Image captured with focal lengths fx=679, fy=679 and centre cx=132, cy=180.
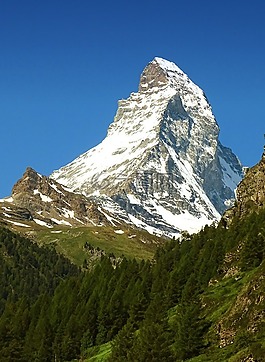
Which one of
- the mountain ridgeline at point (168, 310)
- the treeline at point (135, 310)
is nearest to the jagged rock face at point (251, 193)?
the mountain ridgeline at point (168, 310)

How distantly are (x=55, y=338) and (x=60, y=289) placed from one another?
Answer: 45.5 m

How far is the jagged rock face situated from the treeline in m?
10.4

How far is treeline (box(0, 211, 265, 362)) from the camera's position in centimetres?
9256

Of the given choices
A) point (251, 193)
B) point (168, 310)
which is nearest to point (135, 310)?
point (168, 310)

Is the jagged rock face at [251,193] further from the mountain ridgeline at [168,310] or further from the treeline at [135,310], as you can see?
the treeline at [135,310]

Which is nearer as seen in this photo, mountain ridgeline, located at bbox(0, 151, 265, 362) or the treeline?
mountain ridgeline, located at bbox(0, 151, 265, 362)

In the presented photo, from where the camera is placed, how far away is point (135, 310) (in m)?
139

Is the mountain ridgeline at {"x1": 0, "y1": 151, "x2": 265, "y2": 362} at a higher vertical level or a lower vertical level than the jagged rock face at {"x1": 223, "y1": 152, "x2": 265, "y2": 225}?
lower

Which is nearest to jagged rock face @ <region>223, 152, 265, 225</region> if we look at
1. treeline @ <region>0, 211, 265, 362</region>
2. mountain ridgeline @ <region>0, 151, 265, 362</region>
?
mountain ridgeline @ <region>0, 151, 265, 362</region>

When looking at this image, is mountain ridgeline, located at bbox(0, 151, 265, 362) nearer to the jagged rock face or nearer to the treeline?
the treeline

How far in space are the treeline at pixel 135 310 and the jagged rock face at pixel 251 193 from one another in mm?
10358

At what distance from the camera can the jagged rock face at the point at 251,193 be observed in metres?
174

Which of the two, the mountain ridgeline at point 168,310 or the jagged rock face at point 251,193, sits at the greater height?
the jagged rock face at point 251,193

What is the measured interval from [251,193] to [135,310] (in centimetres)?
5679
